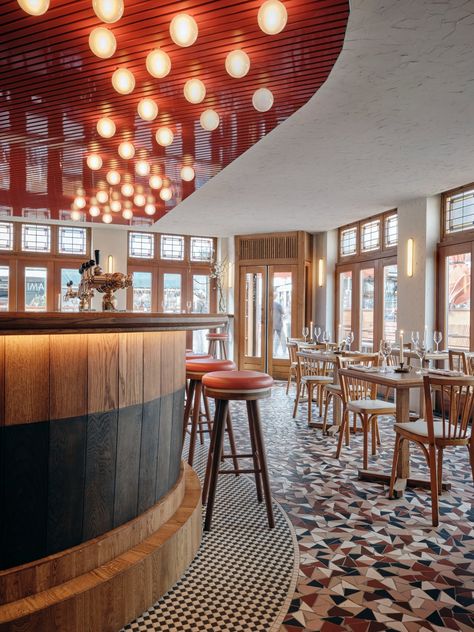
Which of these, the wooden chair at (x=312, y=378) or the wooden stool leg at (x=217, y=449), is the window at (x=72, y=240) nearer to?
the wooden chair at (x=312, y=378)

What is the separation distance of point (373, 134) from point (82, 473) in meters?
3.98

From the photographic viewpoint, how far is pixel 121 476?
2.06m

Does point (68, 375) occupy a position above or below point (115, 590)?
above

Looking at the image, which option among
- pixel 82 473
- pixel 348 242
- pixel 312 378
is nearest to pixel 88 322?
pixel 82 473

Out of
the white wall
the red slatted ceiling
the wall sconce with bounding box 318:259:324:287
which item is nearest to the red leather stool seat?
the red slatted ceiling

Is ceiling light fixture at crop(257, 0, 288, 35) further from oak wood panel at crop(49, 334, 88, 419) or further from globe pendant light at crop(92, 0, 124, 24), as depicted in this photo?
oak wood panel at crop(49, 334, 88, 419)

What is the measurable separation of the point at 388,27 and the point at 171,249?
7783 mm

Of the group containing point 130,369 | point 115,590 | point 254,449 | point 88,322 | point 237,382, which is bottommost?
point 115,590

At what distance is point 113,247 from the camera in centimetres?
950

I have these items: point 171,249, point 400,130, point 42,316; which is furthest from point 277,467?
point 171,249

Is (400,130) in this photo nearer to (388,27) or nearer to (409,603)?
(388,27)

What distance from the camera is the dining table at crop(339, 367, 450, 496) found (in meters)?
3.40

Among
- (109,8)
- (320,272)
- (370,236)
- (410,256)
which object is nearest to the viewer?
(109,8)

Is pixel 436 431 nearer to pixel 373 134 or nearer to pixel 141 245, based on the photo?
pixel 373 134
